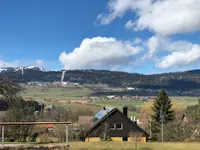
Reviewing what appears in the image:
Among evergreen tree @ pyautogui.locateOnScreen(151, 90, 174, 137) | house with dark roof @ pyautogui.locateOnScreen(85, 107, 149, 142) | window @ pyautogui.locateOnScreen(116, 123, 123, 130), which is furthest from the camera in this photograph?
evergreen tree @ pyautogui.locateOnScreen(151, 90, 174, 137)

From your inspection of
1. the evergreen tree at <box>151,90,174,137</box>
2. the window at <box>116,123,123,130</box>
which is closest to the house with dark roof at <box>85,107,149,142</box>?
the window at <box>116,123,123,130</box>

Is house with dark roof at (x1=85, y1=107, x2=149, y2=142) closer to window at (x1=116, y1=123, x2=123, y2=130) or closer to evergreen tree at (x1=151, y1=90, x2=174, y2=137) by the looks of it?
window at (x1=116, y1=123, x2=123, y2=130)

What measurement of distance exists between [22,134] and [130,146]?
24.9m

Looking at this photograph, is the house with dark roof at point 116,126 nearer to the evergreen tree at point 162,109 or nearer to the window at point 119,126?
the window at point 119,126

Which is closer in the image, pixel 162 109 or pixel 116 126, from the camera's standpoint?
pixel 116 126

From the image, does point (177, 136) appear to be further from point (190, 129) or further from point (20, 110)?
point (20, 110)

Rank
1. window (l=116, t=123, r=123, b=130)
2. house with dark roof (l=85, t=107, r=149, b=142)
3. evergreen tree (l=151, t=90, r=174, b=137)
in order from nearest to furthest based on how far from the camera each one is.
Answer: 1. house with dark roof (l=85, t=107, r=149, b=142)
2. window (l=116, t=123, r=123, b=130)
3. evergreen tree (l=151, t=90, r=174, b=137)

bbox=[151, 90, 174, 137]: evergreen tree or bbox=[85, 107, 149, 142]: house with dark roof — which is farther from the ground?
bbox=[151, 90, 174, 137]: evergreen tree

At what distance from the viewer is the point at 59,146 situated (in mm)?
33000

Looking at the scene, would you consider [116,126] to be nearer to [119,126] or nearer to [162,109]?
[119,126]

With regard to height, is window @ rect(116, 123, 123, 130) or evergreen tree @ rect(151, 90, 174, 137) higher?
evergreen tree @ rect(151, 90, 174, 137)

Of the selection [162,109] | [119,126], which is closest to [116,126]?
[119,126]

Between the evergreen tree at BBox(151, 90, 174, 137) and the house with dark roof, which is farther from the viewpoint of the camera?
the evergreen tree at BBox(151, 90, 174, 137)

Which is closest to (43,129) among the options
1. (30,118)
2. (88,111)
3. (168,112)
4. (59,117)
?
(30,118)
